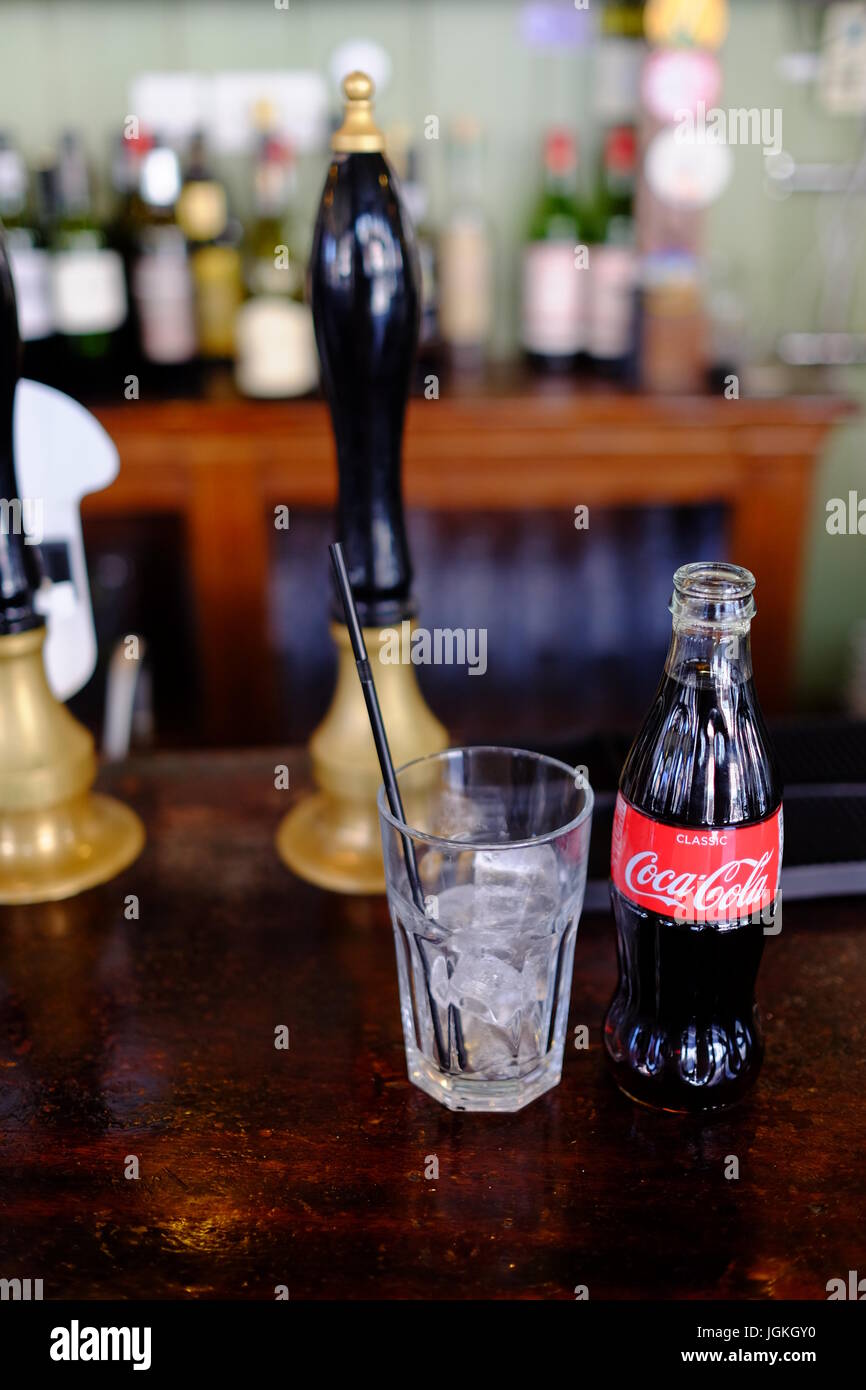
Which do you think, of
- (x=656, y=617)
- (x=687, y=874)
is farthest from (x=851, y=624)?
(x=687, y=874)

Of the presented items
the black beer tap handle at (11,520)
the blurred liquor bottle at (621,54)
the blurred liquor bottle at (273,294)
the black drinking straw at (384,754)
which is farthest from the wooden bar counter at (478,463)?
the black drinking straw at (384,754)

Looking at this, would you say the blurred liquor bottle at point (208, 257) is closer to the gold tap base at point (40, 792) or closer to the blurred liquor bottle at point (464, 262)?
the blurred liquor bottle at point (464, 262)

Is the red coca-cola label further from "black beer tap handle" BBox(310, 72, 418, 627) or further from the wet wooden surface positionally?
"black beer tap handle" BBox(310, 72, 418, 627)

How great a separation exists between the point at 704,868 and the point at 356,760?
0.31 m

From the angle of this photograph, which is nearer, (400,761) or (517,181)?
(400,761)

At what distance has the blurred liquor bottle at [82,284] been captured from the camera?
73.8 inches

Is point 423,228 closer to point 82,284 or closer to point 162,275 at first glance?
point 162,275

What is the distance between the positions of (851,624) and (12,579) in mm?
1983

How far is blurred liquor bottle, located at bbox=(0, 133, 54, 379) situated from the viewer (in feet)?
6.10

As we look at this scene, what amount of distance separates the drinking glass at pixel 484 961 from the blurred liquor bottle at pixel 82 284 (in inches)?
56.5

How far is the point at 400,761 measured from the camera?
871mm

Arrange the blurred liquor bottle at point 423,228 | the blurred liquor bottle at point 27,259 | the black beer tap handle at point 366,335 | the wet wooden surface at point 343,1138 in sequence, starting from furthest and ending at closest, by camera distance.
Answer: the blurred liquor bottle at point 423,228 → the blurred liquor bottle at point 27,259 → the black beer tap handle at point 366,335 → the wet wooden surface at point 343,1138

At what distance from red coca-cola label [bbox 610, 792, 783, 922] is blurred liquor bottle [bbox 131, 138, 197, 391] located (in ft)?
4.95

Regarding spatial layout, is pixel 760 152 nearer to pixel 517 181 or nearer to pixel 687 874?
pixel 517 181
